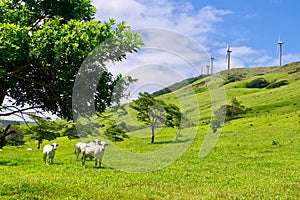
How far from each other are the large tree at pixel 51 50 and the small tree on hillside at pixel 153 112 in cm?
6240

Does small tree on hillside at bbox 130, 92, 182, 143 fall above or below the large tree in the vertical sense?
above

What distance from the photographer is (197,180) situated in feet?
80.4

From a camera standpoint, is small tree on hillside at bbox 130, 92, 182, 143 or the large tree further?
small tree on hillside at bbox 130, 92, 182, 143

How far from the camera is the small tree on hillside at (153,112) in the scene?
264ft

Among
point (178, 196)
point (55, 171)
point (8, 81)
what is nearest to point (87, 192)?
point (178, 196)

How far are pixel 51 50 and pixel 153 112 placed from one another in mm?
69852

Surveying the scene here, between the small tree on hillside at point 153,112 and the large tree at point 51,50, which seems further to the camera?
the small tree on hillside at point 153,112

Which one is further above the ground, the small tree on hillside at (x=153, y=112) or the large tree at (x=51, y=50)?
the small tree on hillside at (x=153, y=112)

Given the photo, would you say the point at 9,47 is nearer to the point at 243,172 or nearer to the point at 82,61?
the point at 82,61

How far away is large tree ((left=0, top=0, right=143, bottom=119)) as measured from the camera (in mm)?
12102

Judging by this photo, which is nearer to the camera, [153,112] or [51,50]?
[51,50]

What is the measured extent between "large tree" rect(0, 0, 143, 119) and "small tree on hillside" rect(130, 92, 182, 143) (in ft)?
205

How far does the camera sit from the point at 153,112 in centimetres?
8200

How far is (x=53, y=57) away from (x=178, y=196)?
961 centimetres
